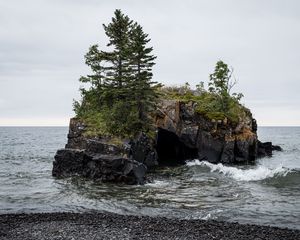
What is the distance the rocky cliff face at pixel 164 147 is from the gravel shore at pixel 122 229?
46.3 feet

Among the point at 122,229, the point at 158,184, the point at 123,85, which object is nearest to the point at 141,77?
the point at 123,85

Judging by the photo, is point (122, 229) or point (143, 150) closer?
point (122, 229)

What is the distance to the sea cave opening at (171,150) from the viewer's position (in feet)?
181

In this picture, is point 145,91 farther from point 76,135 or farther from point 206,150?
point 206,150

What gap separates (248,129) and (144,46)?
21.8 meters

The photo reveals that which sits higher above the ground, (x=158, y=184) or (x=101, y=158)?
(x=101, y=158)

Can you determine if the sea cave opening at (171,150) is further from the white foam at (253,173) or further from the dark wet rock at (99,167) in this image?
the dark wet rock at (99,167)

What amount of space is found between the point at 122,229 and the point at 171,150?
39488mm

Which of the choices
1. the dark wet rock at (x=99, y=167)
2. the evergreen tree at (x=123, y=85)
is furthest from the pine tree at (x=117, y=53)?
the dark wet rock at (x=99, y=167)

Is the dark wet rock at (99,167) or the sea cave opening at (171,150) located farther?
the sea cave opening at (171,150)

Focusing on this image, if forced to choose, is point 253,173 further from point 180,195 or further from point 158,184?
point 180,195

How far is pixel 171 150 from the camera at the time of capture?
2338 inches

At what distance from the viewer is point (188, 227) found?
20.6 metres

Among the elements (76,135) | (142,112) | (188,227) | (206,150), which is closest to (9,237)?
(188,227)
